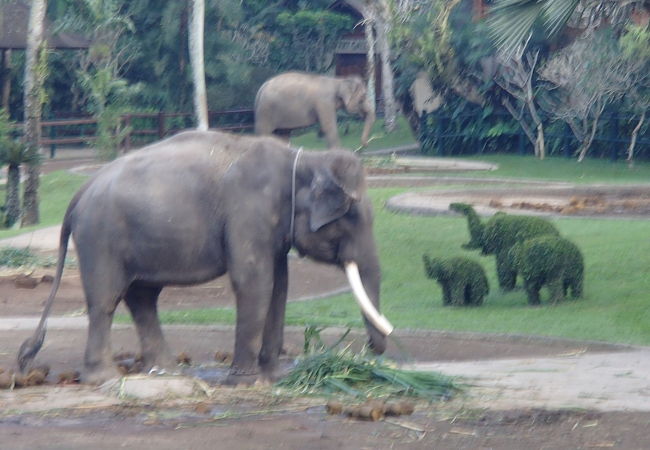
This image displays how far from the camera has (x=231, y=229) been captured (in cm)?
816

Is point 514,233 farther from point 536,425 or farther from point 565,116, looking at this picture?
point 565,116

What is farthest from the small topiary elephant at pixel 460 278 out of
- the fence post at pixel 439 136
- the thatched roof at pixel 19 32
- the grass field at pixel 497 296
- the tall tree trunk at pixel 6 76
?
the tall tree trunk at pixel 6 76

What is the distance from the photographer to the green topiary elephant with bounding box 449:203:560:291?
12.6 m

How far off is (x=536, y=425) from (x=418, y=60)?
25.9 metres

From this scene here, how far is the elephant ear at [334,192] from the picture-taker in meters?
8.04

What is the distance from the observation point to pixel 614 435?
6.78 meters

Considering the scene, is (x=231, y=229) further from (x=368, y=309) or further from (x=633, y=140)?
(x=633, y=140)

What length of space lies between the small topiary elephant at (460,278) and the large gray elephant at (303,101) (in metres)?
12.9

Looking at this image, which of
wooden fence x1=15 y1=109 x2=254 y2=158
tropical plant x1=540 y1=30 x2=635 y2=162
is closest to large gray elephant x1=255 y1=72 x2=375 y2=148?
tropical plant x1=540 y1=30 x2=635 y2=162

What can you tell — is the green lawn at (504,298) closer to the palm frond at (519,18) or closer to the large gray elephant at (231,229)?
the palm frond at (519,18)

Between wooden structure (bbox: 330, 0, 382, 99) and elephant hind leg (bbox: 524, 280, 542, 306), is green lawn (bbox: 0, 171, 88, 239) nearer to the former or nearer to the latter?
elephant hind leg (bbox: 524, 280, 542, 306)

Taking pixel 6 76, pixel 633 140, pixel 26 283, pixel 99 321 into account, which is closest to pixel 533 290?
pixel 99 321

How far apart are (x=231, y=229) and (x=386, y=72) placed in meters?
30.3

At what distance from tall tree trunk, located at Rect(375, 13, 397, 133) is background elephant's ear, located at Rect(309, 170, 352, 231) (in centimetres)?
2694
